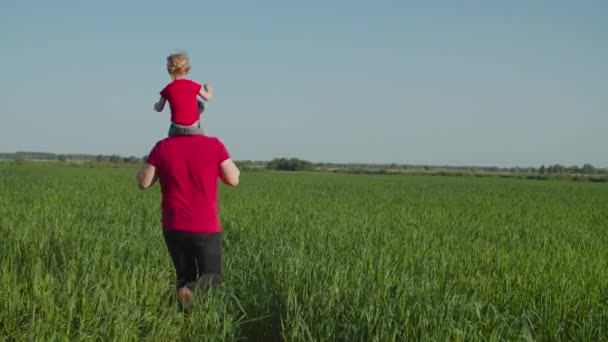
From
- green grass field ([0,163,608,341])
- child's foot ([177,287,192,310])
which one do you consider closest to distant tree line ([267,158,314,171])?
green grass field ([0,163,608,341])

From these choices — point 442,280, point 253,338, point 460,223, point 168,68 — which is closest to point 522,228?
point 460,223

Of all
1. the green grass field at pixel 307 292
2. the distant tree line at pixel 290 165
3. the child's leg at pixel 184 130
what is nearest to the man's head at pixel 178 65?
the child's leg at pixel 184 130

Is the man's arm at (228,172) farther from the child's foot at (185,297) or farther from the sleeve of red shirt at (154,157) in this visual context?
the child's foot at (185,297)

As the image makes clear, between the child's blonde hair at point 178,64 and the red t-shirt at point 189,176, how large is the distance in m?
0.47

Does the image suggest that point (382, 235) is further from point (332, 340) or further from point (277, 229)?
point (332, 340)

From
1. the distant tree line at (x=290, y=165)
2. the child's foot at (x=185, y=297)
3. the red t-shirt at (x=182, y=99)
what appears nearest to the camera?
the red t-shirt at (x=182, y=99)

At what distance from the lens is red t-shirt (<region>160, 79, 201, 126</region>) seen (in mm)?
4023

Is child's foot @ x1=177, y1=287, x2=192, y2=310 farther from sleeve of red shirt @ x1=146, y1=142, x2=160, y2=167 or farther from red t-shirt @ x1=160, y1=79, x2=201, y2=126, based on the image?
red t-shirt @ x1=160, y1=79, x2=201, y2=126

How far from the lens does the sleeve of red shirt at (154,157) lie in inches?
162

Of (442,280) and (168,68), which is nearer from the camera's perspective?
(168,68)

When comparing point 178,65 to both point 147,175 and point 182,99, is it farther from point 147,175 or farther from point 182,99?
point 147,175

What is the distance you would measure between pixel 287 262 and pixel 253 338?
1.11 meters

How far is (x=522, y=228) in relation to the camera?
12.7m

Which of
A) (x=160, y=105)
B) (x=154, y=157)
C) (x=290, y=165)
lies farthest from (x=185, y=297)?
(x=290, y=165)
